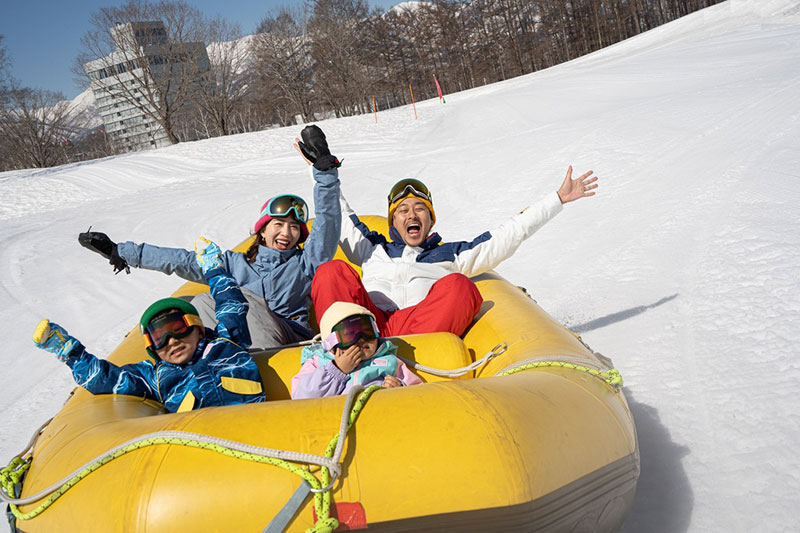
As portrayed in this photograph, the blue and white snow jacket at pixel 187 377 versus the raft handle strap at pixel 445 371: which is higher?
the blue and white snow jacket at pixel 187 377

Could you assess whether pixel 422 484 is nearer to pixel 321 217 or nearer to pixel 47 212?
pixel 321 217

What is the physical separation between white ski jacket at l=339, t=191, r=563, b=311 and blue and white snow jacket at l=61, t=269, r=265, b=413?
997mm

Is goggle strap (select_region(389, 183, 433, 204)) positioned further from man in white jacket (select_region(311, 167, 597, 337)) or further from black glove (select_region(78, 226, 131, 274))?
black glove (select_region(78, 226, 131, 274))

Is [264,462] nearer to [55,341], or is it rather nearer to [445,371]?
[445,371]

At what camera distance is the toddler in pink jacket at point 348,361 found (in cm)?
210

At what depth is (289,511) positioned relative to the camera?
1.38m

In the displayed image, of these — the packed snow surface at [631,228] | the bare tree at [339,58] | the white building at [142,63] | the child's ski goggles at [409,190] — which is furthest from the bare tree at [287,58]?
the child's ski goggles at [409,190]

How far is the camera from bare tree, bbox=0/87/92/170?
842 inches

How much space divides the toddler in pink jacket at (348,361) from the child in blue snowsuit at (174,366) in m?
0.26

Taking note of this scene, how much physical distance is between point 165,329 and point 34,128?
2556 centimetres

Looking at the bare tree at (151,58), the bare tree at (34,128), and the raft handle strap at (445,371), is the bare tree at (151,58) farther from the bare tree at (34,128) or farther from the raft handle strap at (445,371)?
the raft handle strap at (445,371)

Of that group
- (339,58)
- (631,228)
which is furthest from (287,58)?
(631,228)

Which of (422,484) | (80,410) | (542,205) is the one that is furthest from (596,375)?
(80,410)

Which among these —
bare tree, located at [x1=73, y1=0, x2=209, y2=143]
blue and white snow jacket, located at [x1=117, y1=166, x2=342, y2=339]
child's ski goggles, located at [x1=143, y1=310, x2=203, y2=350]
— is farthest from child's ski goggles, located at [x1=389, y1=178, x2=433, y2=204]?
bare tree, located at [x1=73, y1=0, x2=209, y2=143]
